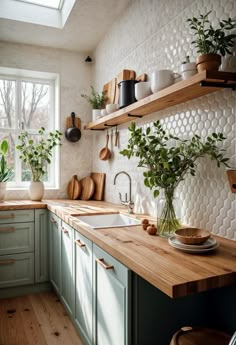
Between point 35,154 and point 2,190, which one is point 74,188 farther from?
point 2,190

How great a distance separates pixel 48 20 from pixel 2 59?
27.7 inches

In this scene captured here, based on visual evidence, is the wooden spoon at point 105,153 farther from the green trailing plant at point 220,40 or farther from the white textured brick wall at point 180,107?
the green trailing plant at point 220,40

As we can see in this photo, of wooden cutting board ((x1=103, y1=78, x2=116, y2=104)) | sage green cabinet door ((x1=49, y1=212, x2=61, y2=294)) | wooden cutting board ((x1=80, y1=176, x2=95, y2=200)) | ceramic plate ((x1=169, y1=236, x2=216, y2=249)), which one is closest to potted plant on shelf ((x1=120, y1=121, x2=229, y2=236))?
ceramic plate ((x1=169, y1=236, x2=216, y2=249))

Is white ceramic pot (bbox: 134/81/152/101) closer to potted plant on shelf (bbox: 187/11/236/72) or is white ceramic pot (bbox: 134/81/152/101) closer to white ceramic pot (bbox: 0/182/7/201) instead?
potted plant on shelf (bbox: 187/11/236/72)

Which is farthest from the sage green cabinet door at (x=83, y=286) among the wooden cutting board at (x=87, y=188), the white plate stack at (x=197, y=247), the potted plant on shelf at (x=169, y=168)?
the wooden cutting board at (x=87, y=188)

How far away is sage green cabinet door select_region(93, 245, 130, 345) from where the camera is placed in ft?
4.21

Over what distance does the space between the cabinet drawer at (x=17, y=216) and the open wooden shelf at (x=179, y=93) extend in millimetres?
1208

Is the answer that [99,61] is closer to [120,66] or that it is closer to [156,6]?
[120,66]

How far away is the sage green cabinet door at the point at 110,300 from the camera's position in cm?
128

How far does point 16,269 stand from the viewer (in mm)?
2809

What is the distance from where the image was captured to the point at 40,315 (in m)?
2.48

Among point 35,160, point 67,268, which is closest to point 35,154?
point 35,160

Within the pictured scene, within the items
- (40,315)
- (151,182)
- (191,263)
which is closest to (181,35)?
(151,182)

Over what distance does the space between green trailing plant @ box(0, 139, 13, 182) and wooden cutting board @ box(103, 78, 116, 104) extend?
1223 mm
